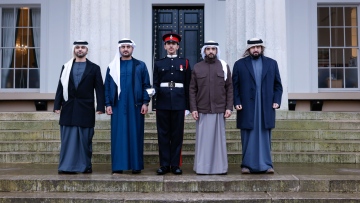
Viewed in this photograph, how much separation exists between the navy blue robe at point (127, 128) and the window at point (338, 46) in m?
8.04

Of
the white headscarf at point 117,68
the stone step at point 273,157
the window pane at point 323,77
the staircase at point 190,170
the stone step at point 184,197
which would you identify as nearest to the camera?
the stone step at point 184,197

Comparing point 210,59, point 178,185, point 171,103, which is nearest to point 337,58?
point 210,59

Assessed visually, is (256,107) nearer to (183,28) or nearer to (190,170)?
(190,170)

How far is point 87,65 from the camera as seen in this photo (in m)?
7.30

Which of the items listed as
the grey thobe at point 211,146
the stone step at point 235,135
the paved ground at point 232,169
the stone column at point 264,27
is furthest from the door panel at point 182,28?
the grey thobe at point 211,146

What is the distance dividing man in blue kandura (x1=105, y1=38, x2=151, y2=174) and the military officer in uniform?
245mm

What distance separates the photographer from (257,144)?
714 centimetres

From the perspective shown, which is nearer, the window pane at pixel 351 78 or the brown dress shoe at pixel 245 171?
the brown dress shoe at pixel 245 171

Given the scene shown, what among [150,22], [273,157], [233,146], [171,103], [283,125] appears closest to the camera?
[171,103]

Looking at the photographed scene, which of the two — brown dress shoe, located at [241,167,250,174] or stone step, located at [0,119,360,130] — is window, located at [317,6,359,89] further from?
brown dress shoe, located at [241,167,250,174]

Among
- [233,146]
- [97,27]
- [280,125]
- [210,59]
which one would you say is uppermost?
[97,27]

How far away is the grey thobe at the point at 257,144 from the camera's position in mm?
7078

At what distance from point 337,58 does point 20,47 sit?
29.6 feet

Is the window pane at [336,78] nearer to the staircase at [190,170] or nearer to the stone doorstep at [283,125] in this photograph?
the staircase at [190,170]
